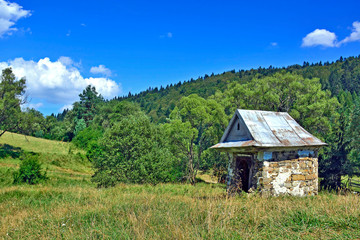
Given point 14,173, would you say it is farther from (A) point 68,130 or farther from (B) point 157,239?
(A) point 68,130

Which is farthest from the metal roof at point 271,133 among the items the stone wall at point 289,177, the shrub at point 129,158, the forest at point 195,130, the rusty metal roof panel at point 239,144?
the shrub at point 129,158

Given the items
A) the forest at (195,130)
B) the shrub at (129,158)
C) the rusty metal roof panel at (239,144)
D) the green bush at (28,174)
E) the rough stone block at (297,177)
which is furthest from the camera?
the green bush at (28,174)

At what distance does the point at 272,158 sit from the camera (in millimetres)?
9047

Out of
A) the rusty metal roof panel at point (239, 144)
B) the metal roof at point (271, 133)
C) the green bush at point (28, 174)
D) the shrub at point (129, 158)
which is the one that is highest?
the metal roof at point (271, 133)

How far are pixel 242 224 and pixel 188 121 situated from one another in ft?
61.9

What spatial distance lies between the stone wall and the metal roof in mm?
749

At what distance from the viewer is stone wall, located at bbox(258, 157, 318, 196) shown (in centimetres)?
884

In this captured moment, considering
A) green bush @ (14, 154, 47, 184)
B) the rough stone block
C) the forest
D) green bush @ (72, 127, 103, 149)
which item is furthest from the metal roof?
green bush @ (72, 127, 103, 149)

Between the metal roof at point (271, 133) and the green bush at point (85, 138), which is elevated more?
the metal roof at point (271, 133)

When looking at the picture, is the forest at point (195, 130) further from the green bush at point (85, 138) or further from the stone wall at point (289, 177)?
the green bush at point (85, 138)

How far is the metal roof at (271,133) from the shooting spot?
29.9 feet

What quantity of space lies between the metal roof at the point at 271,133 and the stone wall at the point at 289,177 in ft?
2.46

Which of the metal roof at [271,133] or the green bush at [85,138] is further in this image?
the green bush at [85,138]

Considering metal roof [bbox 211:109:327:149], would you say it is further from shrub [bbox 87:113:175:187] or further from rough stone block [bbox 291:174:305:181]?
shrub [bbox 87:113:175:187]
